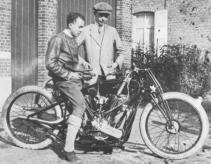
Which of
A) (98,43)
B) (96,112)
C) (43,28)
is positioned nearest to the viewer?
(96,112)

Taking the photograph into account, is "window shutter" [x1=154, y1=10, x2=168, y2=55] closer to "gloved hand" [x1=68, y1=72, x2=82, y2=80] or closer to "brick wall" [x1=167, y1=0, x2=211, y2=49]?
"brick wall" [x1=167, y1=0, x2=211, y2=49]

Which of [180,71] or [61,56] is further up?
[61,56]

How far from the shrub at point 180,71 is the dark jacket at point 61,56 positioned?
26.0 ft

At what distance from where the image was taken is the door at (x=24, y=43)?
1041 cm

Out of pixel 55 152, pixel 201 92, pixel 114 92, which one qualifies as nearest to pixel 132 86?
pixel 114 92

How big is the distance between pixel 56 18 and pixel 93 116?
674 centimetres

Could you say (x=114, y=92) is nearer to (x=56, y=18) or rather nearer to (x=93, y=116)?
→ (x=93, y=116)

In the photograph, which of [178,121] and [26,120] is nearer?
[178,121]

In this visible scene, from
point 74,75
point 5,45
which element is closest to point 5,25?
point 5,45

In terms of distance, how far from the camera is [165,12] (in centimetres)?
1580

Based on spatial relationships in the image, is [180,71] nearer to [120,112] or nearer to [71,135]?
[120,112]

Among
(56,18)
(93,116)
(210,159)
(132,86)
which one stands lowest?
(210,159)

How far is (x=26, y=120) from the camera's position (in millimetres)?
5164

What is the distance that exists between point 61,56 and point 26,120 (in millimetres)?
1021
